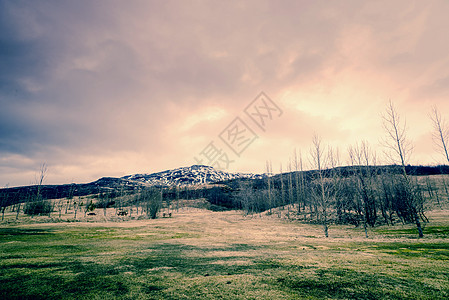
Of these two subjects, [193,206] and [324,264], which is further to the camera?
[193,206]

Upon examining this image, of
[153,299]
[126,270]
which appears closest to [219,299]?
[153,299]

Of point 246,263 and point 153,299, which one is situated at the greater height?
point 153,299

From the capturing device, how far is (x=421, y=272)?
5.80 metres

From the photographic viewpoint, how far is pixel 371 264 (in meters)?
6.94

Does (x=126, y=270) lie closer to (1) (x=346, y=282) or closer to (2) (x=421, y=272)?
(1) (x=346, y=282)

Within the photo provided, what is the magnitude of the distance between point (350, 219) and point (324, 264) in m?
33.8

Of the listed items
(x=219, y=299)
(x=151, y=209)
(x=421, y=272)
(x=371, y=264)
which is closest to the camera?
(x=219, y=299)

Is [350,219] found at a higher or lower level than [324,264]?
lower

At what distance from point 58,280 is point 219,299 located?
449 centimetres

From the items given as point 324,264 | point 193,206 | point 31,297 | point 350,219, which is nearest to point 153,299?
point 31,297

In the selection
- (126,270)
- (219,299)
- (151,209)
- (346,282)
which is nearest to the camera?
(219,299)

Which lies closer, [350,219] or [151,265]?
[151,265]

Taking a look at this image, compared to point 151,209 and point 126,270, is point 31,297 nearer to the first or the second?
point 126,270

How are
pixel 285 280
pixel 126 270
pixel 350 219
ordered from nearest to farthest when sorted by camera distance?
pixel 285 280 → pixel 126 270 → pixel 350 219
